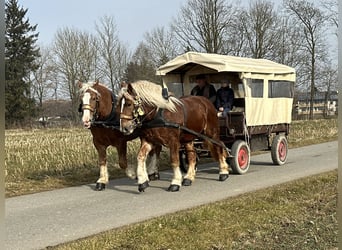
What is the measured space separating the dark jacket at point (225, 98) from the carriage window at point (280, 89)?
1.59 meters

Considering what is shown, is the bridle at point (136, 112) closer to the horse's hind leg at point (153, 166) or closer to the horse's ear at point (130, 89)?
the horse's ear at point (130, 89)

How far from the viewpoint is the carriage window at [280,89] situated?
1218cm

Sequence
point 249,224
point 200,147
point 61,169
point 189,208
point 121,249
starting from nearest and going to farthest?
point 121,249, point 249,224, point 189,208, point 200,147, point 61,169

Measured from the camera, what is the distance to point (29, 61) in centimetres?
3562

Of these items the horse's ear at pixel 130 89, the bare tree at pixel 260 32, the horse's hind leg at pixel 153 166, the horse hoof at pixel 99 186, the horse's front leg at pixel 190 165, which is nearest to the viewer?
the horse's ear at pixel 130 89

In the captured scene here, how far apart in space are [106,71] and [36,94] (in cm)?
678

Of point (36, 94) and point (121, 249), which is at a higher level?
point (36, 94)

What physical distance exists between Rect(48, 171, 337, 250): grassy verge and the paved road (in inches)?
18.4

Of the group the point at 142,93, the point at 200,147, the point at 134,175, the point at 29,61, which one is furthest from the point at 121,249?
the point at 29,61

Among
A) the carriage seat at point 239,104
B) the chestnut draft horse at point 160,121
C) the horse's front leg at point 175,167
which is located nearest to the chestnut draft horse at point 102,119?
the chestnut draft horse at point 160,121

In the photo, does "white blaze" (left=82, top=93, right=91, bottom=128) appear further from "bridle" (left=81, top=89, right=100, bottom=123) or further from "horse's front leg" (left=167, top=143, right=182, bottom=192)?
"horse's front leg" (left=167, top=143, right=182, bottom=192)

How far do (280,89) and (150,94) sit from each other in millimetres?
5201

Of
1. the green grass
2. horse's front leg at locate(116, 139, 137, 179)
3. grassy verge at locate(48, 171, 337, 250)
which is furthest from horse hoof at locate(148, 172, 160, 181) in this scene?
grassy verge at locate(48, 171, 337, 250)

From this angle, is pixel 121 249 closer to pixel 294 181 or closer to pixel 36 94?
pixel 294 181
